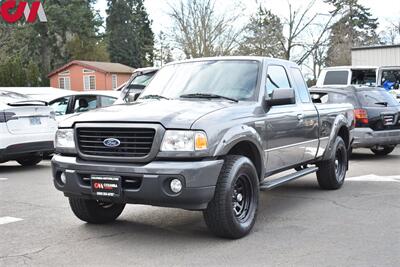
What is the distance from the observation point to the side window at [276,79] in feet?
21.5

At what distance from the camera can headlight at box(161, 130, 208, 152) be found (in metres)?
4.98

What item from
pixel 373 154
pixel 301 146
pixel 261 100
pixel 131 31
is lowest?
pixel 373 154

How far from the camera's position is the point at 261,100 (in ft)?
20.2

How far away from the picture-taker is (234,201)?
5527 mm

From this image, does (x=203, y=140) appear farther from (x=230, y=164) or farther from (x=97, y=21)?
(x=97, y=21)

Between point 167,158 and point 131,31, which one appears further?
point 131,31

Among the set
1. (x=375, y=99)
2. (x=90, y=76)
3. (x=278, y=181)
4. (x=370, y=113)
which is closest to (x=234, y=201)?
(x=278, y=181)

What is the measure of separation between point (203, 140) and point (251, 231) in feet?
4.39

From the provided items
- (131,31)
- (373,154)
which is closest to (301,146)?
(373,154)

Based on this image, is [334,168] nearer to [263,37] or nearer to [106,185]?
[106,185]

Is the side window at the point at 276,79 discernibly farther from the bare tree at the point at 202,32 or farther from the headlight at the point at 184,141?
the bare tree at the point at 202,32

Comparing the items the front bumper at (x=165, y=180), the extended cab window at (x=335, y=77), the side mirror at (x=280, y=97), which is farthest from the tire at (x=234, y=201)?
the extended cab window at (x=335, y=77)

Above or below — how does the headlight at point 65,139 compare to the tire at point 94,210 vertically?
above

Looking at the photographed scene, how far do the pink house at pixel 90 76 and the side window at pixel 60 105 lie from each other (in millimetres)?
40135
